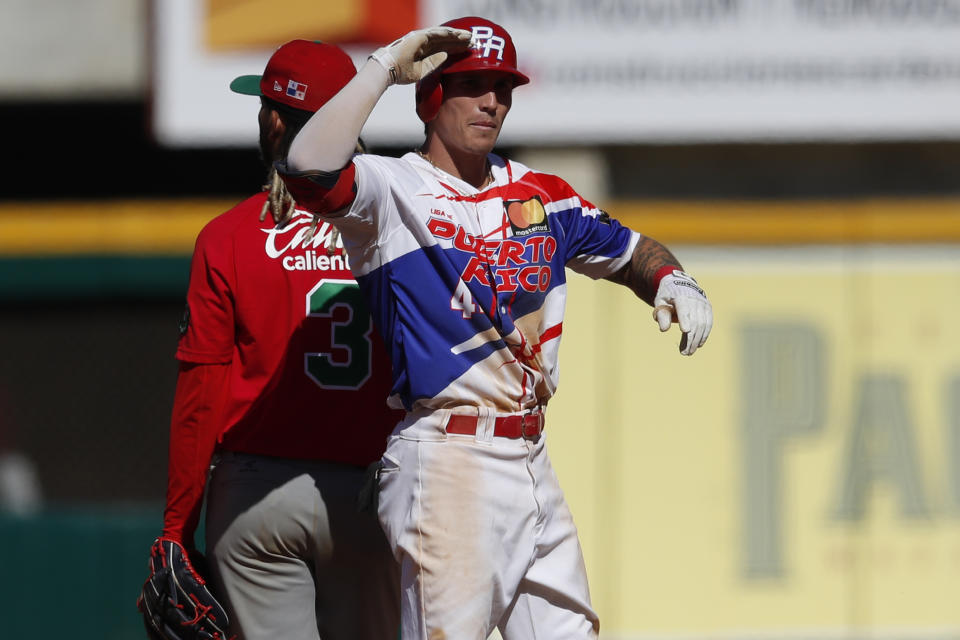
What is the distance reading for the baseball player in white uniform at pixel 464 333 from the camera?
2703mm

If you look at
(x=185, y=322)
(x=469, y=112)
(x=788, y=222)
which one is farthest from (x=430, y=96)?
(x=788, y=222)

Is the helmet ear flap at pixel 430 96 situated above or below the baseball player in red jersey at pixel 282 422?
above

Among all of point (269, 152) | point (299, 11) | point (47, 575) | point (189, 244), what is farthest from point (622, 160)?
point (269, 152)

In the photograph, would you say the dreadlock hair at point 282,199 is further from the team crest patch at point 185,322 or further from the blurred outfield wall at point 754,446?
the blurred outfield wall at point 754,446

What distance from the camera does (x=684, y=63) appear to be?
Result: 24.4 ft

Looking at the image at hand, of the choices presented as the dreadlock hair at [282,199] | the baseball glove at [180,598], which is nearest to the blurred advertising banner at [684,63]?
the dreadlock hair at [282,199]

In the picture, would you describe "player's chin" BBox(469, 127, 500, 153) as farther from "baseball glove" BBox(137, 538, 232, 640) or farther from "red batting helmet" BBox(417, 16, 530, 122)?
"baseball glove" BBox(137, 538, 232, 640)

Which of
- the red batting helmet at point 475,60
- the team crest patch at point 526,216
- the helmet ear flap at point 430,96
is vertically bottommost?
the team crest patch at point 526,216

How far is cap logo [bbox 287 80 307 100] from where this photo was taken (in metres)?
2.97

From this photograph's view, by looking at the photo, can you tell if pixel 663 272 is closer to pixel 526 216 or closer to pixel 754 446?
pixel 526 216

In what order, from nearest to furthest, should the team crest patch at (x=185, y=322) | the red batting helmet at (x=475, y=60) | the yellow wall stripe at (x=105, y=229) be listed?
the red batting helmet at (x=475, y=60) → the team crest patch at (x=185, y=322) → the yellow wall stripe at (x=105, y=229)

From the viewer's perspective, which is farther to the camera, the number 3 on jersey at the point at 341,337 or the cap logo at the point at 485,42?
the number 3 on jersey at the point at 341,337

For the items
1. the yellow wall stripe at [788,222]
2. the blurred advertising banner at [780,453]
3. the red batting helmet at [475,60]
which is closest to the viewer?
the red batting helmet at [475,60]

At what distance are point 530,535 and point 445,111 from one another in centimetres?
96
